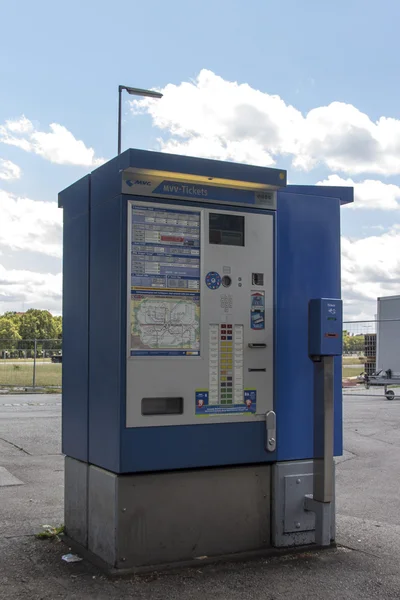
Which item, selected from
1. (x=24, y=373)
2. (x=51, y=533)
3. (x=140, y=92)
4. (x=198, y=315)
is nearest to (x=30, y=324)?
(x=24, y=373)

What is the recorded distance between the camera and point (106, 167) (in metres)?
5.15

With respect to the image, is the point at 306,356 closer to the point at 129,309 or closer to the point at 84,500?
the point at 129,309


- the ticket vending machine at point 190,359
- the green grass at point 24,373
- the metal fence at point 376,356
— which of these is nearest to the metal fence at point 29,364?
the green grass at point 24,373

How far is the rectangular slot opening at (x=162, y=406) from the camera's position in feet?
16.1

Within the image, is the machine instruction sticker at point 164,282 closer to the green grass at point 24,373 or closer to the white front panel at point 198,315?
the white front panel at point 198,315

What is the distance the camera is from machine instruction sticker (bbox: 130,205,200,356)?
4879 mm

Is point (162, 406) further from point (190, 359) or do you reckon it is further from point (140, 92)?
point (140, 92)

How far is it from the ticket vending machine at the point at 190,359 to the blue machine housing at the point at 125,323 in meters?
0.01

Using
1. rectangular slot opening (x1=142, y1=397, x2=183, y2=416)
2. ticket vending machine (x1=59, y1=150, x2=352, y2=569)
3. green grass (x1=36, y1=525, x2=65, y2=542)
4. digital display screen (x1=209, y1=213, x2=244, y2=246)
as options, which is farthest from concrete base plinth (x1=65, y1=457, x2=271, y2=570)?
digital display screen (x1=209, y1=213, x2=244, y2=246)

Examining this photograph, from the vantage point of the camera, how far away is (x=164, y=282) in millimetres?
4973

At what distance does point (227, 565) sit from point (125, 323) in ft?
6.00

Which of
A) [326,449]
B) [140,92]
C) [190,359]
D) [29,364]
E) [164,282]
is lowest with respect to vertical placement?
[29,364]

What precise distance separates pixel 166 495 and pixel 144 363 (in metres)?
0.93

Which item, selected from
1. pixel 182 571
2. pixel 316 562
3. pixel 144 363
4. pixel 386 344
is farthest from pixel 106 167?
pixel 386 344
